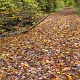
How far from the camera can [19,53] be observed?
34.2 ft

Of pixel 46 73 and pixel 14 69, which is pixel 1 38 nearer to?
pixel 14 69

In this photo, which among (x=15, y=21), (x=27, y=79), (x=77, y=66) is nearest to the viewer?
(x=27, y=79)

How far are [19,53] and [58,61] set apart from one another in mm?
2465

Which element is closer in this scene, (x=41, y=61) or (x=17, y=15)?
(x=41, y=61)

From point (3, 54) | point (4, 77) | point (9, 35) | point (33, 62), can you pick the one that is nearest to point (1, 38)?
point (9, 35)

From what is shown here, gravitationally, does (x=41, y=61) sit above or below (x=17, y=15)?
below

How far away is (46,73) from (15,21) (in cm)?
1128

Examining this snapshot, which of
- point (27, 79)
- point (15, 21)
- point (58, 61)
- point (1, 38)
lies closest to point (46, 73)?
point (27, 79)

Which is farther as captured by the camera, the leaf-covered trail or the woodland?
the woodland

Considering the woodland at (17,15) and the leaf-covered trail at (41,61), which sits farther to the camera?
the woodland at (17,15)

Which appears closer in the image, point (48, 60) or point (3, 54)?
point (48, 60)

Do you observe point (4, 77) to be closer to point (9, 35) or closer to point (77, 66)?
point (77, 66)

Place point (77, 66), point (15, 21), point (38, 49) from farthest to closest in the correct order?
point (15, 21), point (38, 49), point (77, 66)

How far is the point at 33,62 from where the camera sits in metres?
8.78
